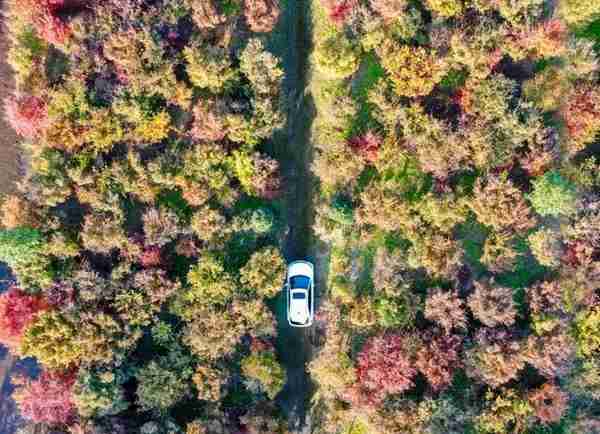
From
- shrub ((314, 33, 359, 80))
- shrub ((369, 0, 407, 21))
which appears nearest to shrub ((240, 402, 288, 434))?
shrub ((314, 33, 359, 80))

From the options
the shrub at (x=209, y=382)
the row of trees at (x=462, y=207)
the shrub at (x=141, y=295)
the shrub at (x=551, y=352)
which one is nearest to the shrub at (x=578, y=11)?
the row of trees at (x=462, y=207)

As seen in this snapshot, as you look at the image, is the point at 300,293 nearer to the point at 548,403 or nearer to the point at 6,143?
the point at 548,403

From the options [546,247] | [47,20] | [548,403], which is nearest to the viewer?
[47,20]

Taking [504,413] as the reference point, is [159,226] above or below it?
above

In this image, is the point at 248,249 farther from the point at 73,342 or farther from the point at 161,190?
the point at 73,342

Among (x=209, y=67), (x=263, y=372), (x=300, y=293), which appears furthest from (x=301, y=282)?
(x=209, y=67)

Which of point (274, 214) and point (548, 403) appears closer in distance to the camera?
point (548, 403)
